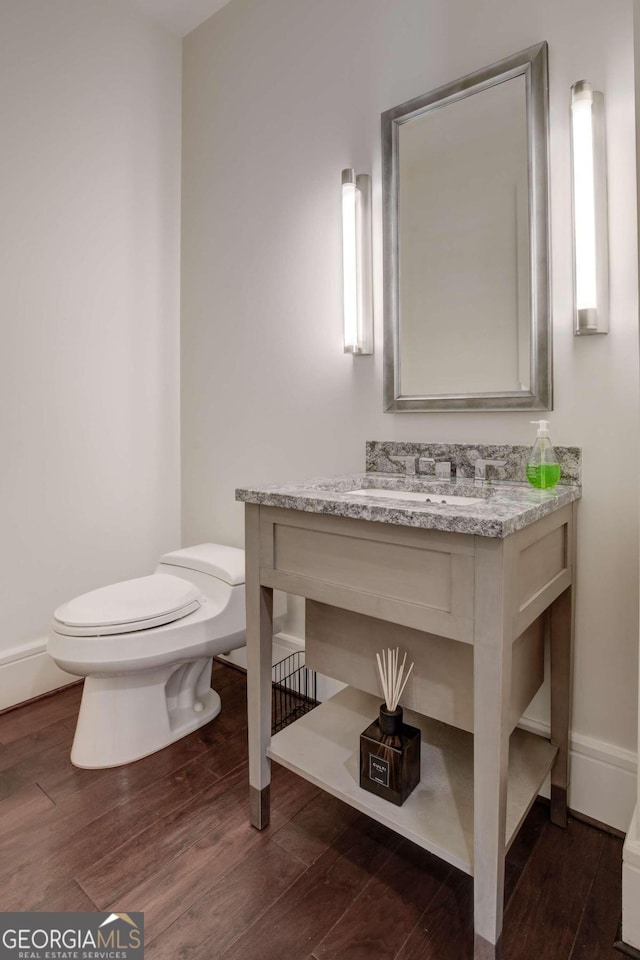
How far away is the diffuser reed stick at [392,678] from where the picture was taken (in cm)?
117

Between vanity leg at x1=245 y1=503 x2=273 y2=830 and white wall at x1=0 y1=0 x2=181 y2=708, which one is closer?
vanity leg at x1=245 y1=503 x2=273 y2=830

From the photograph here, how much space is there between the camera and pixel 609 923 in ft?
3.59

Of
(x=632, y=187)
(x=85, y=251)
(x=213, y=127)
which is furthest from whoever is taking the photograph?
(x=213, y=127)

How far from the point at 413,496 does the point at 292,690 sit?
3.33 ft

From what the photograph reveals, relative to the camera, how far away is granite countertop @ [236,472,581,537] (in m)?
0.94

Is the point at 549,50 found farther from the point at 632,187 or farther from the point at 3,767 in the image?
the point at 3,767

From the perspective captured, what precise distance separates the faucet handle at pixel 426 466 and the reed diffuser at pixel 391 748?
1.83ft

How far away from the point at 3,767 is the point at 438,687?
4.42 feet

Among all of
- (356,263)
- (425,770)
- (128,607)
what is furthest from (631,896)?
(356,263)

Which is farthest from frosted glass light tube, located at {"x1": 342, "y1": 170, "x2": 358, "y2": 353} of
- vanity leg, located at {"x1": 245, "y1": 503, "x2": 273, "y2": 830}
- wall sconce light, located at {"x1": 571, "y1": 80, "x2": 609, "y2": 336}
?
vanity leg, located at {"x1": 245, "y1": 503, "x2": 273, "y2": 830}

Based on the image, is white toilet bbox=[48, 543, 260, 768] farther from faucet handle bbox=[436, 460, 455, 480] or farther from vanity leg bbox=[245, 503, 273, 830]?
faucet handle bbox=[436, 460, 455, 480]

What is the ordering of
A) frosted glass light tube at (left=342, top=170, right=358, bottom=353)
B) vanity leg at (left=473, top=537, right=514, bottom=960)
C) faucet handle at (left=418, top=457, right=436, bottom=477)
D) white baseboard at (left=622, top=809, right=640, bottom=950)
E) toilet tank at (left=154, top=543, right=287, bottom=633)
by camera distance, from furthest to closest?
toilet tank at (left=154, top=543, right=287, bottom=633) → frosted glass light tube at (left=342, top=170, right=358, bottom=353) → faucet handle at (left=418, top=457, right=436, bottom=477) → white baseboard at (left=622, top=809, right=640, bottom=950) → vanity leg at (left=473, top=537, right=514, bottom=960)

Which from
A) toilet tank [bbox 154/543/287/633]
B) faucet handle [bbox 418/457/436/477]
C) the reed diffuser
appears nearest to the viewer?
the reed diffuser

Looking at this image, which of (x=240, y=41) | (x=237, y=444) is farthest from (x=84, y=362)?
(x=240, y=41)
